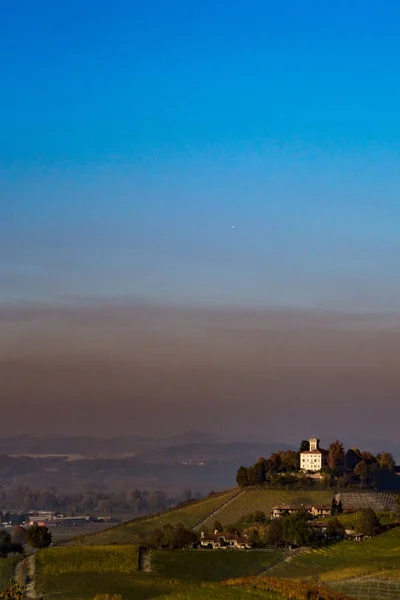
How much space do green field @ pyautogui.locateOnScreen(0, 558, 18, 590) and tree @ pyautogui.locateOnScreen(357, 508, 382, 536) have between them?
43.5 meters

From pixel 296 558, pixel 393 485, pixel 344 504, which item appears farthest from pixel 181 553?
pixel 393 485

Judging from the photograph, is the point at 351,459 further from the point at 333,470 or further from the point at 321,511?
the point at 321,511

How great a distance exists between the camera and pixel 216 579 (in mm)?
99188

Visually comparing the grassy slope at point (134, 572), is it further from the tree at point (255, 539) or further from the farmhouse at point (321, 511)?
the farmhouse at point (321, 511)

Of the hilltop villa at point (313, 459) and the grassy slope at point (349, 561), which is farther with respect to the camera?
the hilltop villa at point (313, 459)

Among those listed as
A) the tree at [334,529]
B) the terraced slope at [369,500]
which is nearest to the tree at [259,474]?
the terraced slope at [369,500]

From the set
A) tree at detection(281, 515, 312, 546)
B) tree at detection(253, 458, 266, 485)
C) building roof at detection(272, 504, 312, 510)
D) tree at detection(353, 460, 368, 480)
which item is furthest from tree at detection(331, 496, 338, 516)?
tree at detection(281, 515, 312, 546)

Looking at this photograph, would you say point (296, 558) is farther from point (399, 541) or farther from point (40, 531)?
point (40, 531)

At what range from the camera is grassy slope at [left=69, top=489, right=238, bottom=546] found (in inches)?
5679

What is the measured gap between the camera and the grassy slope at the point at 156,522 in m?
144

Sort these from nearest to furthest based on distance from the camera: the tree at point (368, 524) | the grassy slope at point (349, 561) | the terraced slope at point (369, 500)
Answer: the grassy slope at point (349, 561)
the tree at point (368, 524)
the terraced slope at point (369, 500)

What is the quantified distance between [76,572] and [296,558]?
29348 millimetres

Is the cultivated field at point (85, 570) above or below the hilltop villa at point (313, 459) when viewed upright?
below

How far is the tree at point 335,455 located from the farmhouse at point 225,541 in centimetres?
4918
